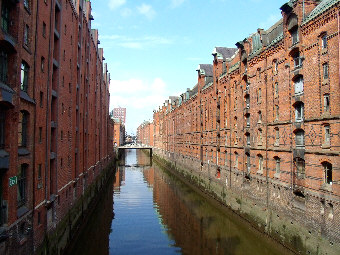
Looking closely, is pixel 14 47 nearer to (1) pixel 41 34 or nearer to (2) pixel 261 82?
(1) pixel 41 34

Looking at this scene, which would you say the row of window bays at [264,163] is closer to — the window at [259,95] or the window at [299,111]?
the window at [299,111]

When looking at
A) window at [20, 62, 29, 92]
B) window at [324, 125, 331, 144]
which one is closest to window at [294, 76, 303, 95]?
window at [324, 125, 331, 144]

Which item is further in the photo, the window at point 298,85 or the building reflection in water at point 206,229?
the building reflection in water at point 206,229

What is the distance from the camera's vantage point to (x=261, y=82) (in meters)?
23.1

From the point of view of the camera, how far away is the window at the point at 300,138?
59.7ft

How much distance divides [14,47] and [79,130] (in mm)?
15481

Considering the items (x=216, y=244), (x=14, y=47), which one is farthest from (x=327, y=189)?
(x=14, y=47)

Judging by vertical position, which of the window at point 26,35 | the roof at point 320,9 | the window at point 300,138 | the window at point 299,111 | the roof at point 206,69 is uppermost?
the roof at point 206,69

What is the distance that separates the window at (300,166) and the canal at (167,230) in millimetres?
4588

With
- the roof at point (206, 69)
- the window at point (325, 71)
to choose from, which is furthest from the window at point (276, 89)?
the roof at point (206, 69)

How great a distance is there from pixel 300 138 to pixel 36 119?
1503 centimetres

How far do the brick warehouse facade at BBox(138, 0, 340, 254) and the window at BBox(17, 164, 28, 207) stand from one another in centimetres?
1431

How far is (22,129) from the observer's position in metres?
13.0

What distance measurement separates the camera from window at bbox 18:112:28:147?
41.9 feet
